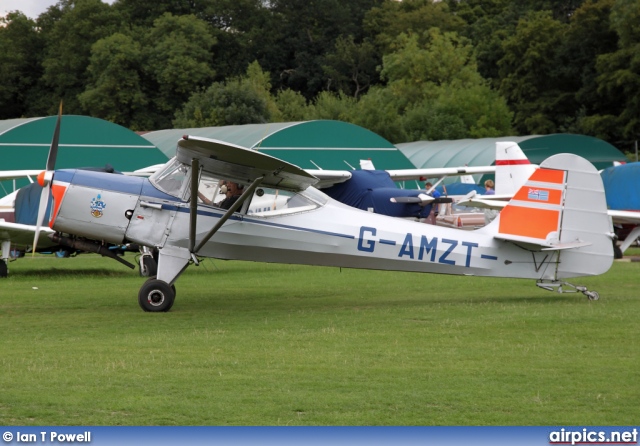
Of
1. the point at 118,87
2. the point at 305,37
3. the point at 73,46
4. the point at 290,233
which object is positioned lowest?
the point at 290,233

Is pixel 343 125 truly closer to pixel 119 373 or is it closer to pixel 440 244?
pixel 440 244

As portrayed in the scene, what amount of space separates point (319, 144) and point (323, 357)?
2889 cm

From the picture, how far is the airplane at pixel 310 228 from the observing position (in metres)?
12.8

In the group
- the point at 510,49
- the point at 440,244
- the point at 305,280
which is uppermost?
the point at 510,49

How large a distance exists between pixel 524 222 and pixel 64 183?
19.9ft

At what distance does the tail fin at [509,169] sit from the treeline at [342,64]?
29.7m

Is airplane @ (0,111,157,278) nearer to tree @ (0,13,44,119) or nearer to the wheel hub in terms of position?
the wheel hub

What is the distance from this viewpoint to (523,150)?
47062 mm

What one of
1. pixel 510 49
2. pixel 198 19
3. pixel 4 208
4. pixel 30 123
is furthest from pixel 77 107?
pixel 4 208

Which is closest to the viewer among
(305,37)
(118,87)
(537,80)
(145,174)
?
(145,174)

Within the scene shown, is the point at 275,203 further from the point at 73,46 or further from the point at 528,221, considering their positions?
the point at 73,46

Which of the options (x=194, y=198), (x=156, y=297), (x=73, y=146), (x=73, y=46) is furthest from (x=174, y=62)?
(x=194, y=198)

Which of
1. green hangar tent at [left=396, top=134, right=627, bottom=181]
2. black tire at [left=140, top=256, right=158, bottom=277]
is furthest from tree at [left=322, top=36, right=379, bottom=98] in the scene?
black tire at [left=140, top=256, right=158, bottom=277]

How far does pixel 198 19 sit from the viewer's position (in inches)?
3314
